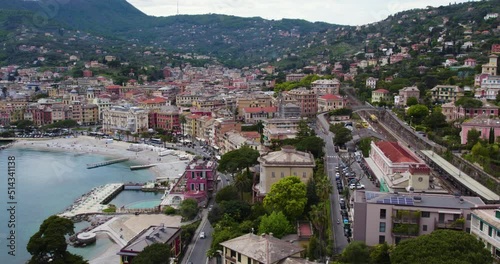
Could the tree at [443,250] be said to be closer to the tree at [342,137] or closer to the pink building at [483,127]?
the pink building at [483,127]

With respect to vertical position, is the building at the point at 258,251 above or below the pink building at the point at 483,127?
below

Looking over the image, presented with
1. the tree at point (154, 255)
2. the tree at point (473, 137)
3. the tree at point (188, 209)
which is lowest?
the tree at point (188, 209)

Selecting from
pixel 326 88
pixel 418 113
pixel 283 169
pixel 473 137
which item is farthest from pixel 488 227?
pixel 326 88

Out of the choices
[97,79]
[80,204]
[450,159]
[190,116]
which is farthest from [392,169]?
[97,79]

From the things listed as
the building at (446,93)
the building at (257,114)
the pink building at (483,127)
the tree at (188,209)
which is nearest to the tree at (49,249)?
the tree at (188,209)

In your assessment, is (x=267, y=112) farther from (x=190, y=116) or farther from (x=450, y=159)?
(x=450, y=159)

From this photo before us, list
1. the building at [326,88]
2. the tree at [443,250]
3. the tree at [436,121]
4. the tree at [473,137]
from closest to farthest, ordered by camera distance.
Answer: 1. the tree at [443,250]
2. the tree at [473,137]
3. the tree at [436,121]
4. the building at [326,88]
